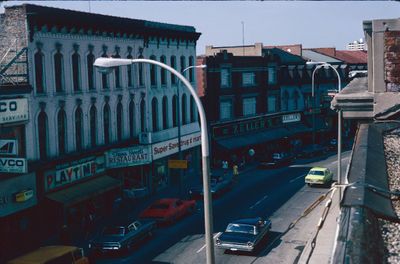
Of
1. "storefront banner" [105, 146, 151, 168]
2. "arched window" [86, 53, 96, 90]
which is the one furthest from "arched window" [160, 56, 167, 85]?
"arched window" [86, 53, 96, 90]

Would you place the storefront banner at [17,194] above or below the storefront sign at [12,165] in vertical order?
below

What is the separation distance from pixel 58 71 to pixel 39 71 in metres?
Result: 1.97

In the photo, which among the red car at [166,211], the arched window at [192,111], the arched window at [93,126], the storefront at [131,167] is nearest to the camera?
the red car at [166,211]

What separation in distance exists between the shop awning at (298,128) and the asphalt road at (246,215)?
16.6 meters

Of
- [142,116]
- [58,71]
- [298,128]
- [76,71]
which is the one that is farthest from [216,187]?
[298,128]

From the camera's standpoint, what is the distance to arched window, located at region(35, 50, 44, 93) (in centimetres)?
2952

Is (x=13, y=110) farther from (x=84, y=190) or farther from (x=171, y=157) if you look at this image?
(x=171, y=157)

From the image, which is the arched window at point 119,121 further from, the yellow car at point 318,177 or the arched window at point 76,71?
the yellow car at point 318,177

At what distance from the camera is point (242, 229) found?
83.9 ft

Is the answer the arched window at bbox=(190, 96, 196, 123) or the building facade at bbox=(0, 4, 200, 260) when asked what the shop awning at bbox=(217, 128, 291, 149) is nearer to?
the arched window at bbox=(190, 96, 196, 123)

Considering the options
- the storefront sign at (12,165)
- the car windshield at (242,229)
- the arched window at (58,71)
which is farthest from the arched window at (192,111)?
the storefront sign at (12,165)

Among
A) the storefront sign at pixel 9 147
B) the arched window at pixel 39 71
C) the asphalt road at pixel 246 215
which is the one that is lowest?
the asphalt road at pixel 246 215

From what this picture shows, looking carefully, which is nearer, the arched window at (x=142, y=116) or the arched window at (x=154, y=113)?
the arched window at (x=142, y=116)

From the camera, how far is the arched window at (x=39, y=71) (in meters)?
29.5
